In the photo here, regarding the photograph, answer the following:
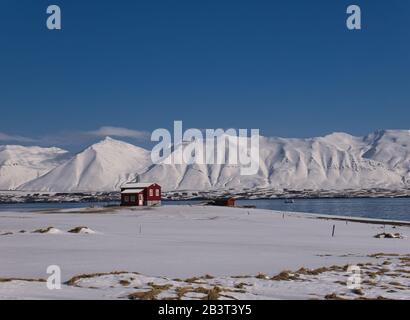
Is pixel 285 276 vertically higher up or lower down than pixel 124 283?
lower down

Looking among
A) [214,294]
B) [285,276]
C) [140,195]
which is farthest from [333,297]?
[140,195]

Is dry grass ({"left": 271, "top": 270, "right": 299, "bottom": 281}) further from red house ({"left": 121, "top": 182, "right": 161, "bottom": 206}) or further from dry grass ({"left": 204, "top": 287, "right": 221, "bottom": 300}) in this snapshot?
red house ({"left": 121, "top": 182, "right": 161, "bottom": 206})

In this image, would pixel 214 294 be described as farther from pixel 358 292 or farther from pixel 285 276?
pixel 285 276

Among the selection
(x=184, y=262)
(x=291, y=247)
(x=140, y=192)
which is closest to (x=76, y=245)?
(x=184, y=262)

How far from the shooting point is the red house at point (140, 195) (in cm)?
10388

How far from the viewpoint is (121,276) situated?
19.4 meters

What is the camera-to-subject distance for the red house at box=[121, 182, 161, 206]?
104 meters

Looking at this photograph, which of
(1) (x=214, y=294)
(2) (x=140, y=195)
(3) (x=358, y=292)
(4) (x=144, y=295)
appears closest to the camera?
(4) (x=144, y=295)

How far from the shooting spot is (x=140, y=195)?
104 metres

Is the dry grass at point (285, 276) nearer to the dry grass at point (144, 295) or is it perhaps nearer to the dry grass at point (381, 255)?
the dry grass at point (144, 295)

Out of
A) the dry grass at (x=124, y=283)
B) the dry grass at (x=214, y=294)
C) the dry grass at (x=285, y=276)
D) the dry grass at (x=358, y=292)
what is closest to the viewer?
the dry grass at (x=214, y=294)

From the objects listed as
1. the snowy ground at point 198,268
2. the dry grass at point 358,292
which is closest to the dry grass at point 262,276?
the snowy ground at point 198,268

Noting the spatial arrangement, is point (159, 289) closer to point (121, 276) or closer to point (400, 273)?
point (121, 276)

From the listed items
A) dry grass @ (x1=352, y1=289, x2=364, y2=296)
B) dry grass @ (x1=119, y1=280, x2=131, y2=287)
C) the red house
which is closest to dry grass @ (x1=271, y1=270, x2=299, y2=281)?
dry grass @ (x1=352, y1=289, x2=364, y2=296)
